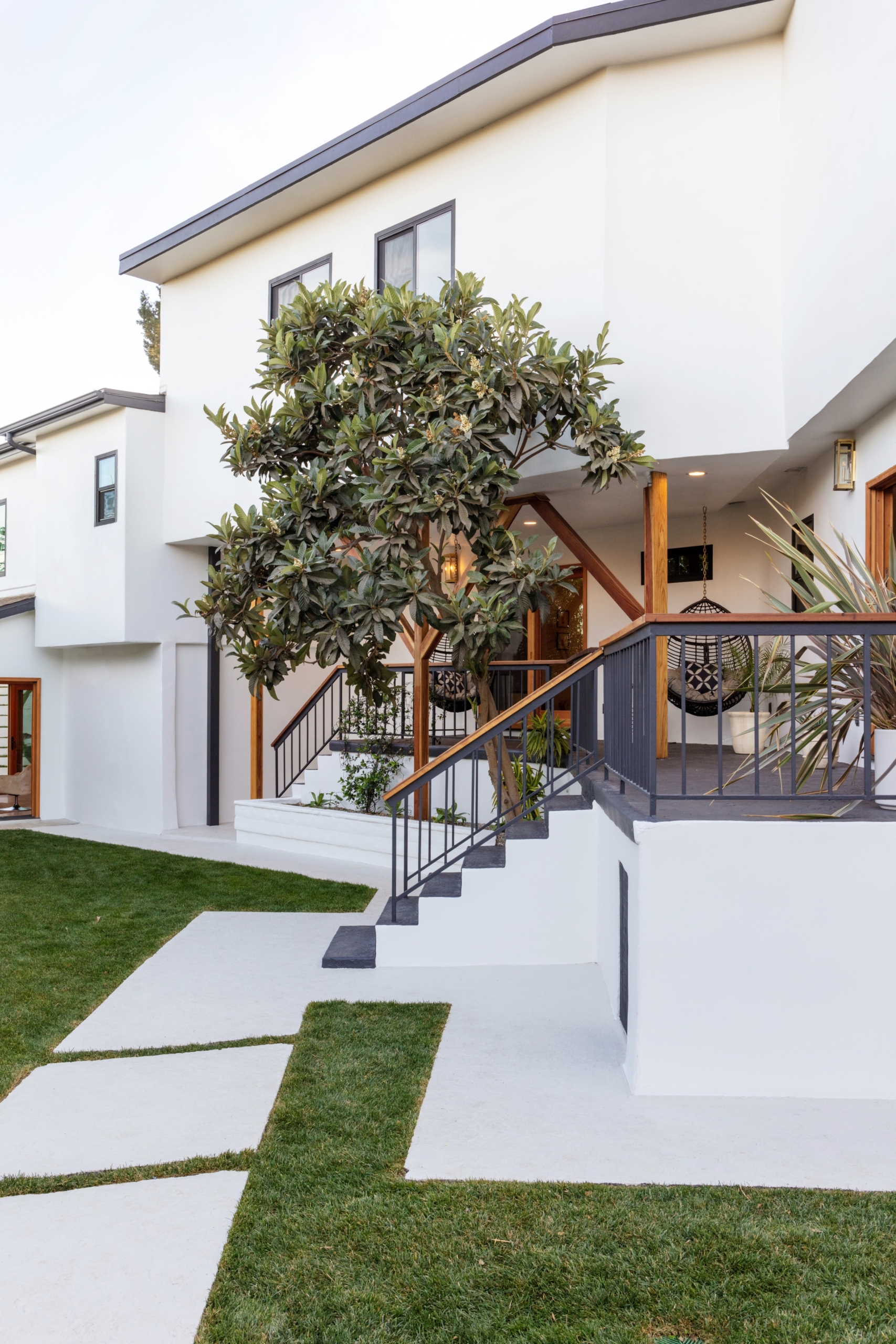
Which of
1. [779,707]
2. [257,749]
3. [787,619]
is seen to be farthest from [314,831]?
[787,619]

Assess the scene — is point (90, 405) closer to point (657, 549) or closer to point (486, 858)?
point (657, 549)

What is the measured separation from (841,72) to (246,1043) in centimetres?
659

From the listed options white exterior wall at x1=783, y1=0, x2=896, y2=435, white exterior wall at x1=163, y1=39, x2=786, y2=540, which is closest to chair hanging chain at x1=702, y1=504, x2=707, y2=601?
white exterior wall at x1=163, y1=39, x2=786, y2=540

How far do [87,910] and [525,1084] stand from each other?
493cm

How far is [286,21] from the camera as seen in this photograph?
17.2 metres

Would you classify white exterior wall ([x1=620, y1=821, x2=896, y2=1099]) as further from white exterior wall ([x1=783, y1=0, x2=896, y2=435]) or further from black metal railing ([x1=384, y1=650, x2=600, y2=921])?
white exterior wall ([x1=783, y1=0, x2=896, y2=435])

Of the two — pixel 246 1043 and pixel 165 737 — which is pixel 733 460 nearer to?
pixel 246 1043

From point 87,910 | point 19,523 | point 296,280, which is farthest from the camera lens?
point 19,523

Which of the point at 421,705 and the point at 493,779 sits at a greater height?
the point at 421,705

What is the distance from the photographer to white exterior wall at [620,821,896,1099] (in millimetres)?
4129

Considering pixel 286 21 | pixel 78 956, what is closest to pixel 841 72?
pixel 78 956

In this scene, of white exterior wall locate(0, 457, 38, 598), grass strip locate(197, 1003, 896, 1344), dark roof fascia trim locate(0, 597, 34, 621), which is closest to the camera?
grass strip locate(197, 1003, 896, 1344)

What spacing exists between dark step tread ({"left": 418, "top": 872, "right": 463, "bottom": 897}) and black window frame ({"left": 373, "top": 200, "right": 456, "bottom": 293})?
5.63 meters

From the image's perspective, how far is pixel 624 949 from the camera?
5047mm
